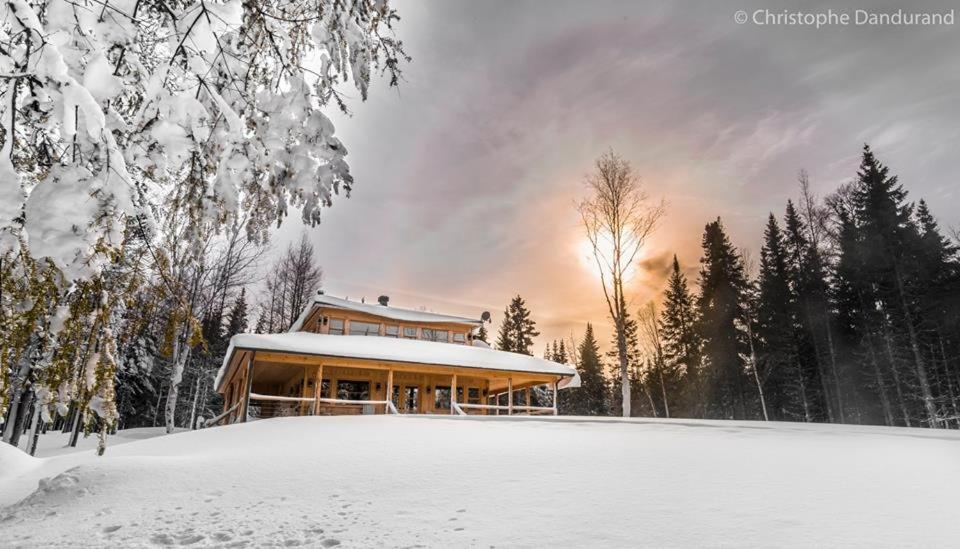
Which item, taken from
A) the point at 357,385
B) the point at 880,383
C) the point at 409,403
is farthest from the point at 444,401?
the point at 880,383

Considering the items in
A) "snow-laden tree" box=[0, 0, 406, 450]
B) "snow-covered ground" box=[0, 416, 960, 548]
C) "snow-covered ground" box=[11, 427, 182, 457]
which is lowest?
"snow-covered ground" box=[11, 427, 182, 457]

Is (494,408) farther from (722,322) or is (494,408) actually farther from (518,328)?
(518,328)

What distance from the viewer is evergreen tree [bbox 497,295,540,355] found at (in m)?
46.8

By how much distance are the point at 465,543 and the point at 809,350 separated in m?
31.9

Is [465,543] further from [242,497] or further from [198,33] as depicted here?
[198,33]

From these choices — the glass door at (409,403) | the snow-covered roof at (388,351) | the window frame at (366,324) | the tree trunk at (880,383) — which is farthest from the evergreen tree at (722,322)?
the window frame at (366,324)

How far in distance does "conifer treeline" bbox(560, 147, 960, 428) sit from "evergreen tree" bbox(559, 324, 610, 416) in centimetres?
1000

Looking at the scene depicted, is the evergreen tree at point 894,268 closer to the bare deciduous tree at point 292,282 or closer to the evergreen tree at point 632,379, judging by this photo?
the evergreen tree at point 632,379

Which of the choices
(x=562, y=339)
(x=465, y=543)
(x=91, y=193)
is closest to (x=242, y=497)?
(x=465, y=543)

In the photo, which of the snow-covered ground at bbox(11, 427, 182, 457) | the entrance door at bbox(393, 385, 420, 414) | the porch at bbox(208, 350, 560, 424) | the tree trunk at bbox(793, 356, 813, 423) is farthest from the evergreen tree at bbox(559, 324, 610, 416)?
the snow-covered ground at bbox(11, 427, 182, 457)

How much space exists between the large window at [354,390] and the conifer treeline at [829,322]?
2122 cm

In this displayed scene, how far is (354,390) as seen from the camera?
21125mm

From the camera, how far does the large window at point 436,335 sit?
2282cm

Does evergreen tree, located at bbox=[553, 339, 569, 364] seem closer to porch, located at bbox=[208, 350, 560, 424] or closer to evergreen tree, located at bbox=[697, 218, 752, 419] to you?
evergreen tree, located at bbox=[697, 218, 752, 419]
